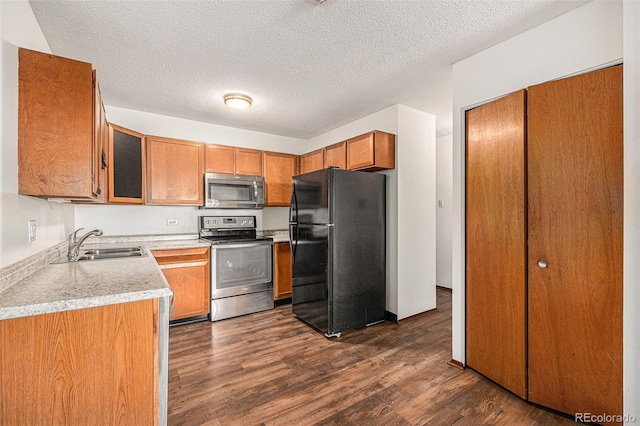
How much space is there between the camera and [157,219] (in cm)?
363

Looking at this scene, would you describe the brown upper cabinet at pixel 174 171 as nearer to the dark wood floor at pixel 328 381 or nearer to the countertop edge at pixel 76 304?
the dark wood floor at pixel 328 381

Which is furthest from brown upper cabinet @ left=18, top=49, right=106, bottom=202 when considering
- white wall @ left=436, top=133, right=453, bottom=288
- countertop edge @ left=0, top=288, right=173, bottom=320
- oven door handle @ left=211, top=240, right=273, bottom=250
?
white wall @ left=436, top=133, right=453, bottom=288

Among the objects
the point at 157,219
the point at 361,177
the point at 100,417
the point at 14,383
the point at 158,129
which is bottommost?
the point at 100,417

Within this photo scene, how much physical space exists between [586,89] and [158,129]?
4093 millimetres

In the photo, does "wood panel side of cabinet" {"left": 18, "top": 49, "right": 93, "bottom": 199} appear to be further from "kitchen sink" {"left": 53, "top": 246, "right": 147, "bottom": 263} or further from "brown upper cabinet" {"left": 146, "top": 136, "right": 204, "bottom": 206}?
"brown upper cabinet" {"left": 146, "top": 136, "right": 204, "bottom": 206}

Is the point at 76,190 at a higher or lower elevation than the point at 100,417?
higher

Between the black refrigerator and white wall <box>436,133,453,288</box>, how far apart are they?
6.30 ft

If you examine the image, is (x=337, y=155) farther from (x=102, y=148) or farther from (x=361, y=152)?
(x=102, y=148)

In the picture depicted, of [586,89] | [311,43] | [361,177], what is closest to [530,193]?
[586,89]

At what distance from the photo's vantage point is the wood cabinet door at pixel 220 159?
371 centimetres

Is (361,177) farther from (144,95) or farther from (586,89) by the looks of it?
(144,95)

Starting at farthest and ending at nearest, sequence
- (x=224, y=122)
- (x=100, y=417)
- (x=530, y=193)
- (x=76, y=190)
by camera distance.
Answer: (x=224, y=122) < (x=530, y=193) < (x=76, y=190) < (x=100, y=417)

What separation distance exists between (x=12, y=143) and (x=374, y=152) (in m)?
2.76

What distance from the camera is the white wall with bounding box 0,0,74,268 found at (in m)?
1.28
